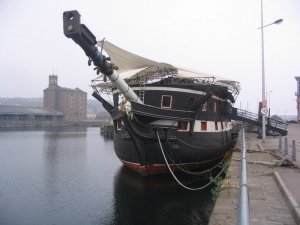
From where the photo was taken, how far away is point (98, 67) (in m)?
11.6

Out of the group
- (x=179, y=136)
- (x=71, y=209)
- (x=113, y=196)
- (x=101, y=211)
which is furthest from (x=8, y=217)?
(x=179, y=136)

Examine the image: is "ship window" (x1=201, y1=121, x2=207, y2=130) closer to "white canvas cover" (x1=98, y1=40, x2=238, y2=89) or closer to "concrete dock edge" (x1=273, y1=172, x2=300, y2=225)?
"white canvas cover" (x1=98, y1=40, x2=238, y2=89)

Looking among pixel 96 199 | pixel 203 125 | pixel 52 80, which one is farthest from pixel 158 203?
pixel 52 80

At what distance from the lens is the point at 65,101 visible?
147 meters

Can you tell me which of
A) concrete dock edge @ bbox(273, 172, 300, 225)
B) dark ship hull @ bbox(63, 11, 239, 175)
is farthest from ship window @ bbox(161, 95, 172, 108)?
concrete dock edge @ bbox(273, 172, 300, 225)

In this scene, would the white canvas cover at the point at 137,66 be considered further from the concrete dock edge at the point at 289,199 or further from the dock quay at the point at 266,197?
the concrete dock edge at the point at 289,199

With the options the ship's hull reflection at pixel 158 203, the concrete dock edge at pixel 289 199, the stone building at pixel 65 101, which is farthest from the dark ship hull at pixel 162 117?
the stone building at pixel 65 101

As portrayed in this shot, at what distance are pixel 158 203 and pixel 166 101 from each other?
5.57m

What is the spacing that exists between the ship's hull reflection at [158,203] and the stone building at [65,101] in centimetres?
13273

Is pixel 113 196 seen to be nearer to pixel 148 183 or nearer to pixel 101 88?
pixel 148 183

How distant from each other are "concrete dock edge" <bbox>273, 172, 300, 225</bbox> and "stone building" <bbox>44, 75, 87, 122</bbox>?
141556 mm

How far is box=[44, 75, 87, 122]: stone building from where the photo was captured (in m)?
147

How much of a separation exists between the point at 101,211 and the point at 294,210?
9.01 meters

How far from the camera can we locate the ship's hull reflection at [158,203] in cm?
1280
